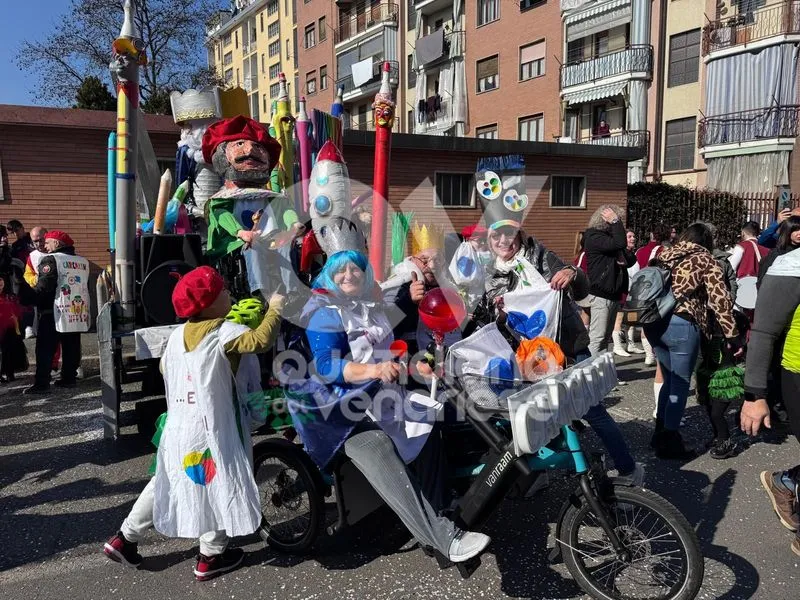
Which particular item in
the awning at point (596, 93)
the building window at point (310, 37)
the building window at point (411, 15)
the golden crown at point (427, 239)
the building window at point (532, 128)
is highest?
the building window at point (310, 37)

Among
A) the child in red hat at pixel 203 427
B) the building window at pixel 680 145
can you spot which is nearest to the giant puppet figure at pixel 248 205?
the child in red hat at pixel 203 427

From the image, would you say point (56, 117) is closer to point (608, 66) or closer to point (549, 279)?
point (549, 279)

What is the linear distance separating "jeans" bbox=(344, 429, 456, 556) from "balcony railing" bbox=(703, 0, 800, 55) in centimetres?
2271

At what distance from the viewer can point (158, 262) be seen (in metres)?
4.55

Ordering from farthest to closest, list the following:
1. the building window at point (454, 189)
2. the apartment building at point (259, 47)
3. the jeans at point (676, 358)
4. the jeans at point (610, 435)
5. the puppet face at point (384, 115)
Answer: the apartment building at point (259, 47) → the building window at point (454, 189) → the jeans at point (676, 358) → the puppet face at point (384, 115) → the jeans at point (610, 435)

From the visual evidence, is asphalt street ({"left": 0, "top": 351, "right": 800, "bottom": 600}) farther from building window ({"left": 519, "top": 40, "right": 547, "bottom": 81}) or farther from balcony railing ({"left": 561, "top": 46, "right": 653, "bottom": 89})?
building window ({"left": 519, "top": 40, "right": 547, "bottom": 81})

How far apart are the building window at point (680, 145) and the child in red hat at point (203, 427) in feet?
76.3

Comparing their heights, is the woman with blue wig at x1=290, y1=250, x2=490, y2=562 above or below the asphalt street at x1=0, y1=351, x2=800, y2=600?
above

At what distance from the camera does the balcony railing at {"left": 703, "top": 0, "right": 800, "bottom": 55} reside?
19062 millimetres

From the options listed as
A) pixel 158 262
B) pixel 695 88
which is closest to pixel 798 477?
pixel 158 262

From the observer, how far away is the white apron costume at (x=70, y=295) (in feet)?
19.1

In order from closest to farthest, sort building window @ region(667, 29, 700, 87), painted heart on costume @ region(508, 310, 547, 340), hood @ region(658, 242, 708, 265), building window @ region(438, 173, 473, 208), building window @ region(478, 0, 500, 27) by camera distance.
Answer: painted heart on costume @ region(508, 310, 547, 340) → hood @ region(658, 242, 708, 265) → building window @ region(438, 173, 473, 208) → building window @ region(667, 29, 700, 87) → building window @ region(478, 0, 500, 27)

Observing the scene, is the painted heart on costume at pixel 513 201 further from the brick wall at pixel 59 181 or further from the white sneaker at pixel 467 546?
the brick wall at pixel 59 181

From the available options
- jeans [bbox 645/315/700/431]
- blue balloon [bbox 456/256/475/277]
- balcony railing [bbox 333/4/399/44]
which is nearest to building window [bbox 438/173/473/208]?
jeans [bbox 645/315/700/431]
